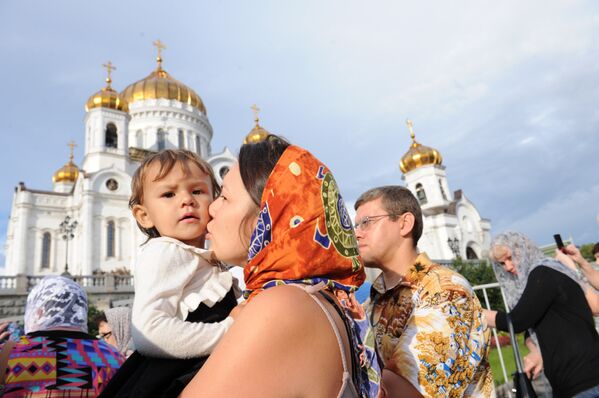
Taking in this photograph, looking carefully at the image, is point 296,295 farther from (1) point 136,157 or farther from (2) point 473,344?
(1) point 136,157

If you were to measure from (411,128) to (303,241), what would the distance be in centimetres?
4485

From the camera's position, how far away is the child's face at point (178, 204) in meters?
1.82

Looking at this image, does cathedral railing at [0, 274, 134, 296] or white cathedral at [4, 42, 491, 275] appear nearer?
cathedral railing at [0, 274, 134, 296]

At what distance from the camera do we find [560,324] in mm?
2979

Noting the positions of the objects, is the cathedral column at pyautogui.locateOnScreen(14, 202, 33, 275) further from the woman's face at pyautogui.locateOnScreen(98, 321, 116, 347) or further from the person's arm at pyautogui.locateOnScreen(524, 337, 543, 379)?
the person's arm at pyautogui.locateOnScreen(524, 337, 543, 379)

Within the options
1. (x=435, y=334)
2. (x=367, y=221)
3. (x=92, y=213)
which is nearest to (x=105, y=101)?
(x=92, y=213)

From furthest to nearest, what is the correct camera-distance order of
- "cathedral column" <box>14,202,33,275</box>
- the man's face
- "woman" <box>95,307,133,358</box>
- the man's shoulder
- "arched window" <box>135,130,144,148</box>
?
"arched window" <box>135,130,144,148</box> < "cathedral column" <box>14,202,33,275</box> < "woman" <box>95,307,133,358</box> < the man's face < the man's shoulder

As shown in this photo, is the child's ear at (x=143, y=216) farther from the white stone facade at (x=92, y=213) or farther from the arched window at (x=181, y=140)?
the arched window at (x=181, y=140)

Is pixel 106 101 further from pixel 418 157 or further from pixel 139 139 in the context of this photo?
pixel 418 157

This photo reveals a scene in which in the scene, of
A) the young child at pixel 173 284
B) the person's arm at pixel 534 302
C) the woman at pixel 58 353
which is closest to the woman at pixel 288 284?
the young child at pixel 173 284

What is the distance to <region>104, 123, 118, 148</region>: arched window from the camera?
30609mm

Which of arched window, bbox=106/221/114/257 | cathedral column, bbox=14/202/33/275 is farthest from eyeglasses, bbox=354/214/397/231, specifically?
cathedral column, bbox=14/202/33/275

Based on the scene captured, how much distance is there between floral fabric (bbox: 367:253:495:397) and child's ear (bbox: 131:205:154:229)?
139 cm

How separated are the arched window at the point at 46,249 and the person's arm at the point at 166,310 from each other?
34.3 meters
